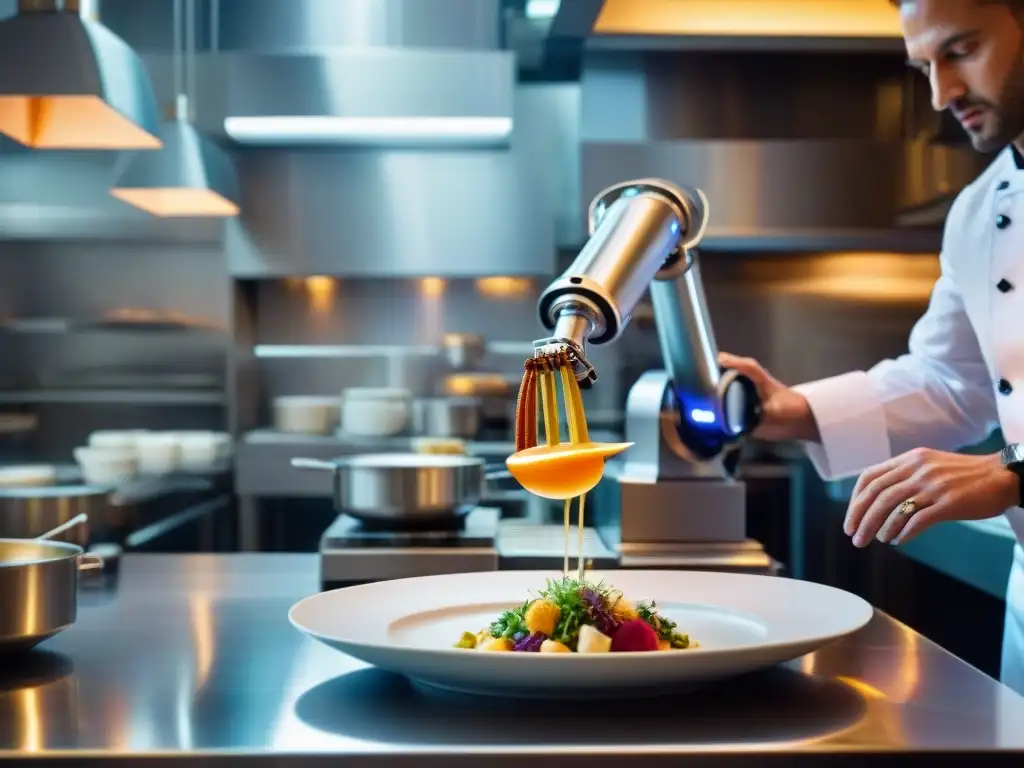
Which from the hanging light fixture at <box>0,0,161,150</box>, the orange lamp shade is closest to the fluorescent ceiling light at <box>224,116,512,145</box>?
the orange lamp shade

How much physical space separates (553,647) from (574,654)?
0.25ft

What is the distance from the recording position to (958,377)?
1.80 m

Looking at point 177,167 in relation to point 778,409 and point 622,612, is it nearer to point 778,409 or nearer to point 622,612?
point 778,409

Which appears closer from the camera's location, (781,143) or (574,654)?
(574,654)

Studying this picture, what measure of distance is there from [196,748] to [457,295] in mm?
3357

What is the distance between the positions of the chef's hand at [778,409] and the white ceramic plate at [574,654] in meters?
0.47

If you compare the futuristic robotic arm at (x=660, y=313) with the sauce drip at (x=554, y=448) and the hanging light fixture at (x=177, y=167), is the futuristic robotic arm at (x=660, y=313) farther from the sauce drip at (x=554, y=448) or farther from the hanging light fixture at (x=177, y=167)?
the hanging light fixture at (x=177, y=167)

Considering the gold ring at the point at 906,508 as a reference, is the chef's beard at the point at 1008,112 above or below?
above

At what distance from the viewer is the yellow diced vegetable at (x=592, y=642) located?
91 cm

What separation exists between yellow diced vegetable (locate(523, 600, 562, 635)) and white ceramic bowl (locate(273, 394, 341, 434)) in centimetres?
303

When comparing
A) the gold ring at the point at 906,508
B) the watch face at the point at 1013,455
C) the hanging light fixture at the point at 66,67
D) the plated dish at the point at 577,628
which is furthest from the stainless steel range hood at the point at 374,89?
the plated dish at the point at 577,628

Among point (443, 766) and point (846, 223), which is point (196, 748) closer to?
point (443, 766)

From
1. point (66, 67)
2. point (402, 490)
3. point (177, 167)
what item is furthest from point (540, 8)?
point (402, 490)

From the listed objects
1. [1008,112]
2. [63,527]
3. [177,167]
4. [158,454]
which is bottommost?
[158,454]
